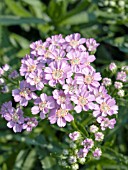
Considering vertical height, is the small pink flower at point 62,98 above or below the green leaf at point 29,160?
above

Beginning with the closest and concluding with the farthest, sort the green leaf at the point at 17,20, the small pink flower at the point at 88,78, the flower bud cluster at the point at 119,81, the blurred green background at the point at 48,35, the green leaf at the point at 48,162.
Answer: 1. the small pink flower at the point at 88,78
2. the flower bud cluster at the point at 119,81
3. the green leaf at the point at 48,162
4. the blurred green background at the point at 48,35
5. the green leaf at the point at 17,20

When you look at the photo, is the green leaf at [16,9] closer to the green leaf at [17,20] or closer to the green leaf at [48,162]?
the green leaf at [17,20]

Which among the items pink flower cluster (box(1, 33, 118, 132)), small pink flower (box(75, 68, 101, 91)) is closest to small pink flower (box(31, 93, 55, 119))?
pink flower cluster (box(1, 33, 118, 132))

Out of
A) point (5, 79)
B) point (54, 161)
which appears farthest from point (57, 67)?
point (54, 161)

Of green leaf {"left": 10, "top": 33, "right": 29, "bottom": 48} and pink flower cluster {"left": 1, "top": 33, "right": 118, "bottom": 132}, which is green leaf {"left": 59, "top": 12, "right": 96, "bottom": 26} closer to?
green leaf {"left": 10, "top": 33, "right": 29, "bottom": 48}

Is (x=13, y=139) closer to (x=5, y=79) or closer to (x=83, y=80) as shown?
(x=5, y=79)

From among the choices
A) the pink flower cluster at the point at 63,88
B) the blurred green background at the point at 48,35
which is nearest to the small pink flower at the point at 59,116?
the pink flower cluster at the point at 63,88

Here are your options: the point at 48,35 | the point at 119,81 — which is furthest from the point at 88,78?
the point at 48,35
